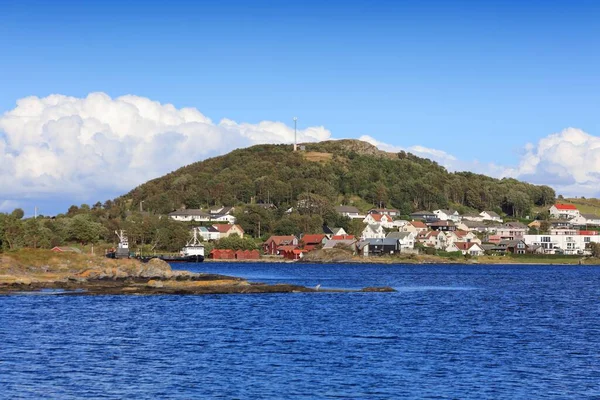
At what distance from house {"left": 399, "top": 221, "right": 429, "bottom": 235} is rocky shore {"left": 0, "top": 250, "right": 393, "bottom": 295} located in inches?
4416

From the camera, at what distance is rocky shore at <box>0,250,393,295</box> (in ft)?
224

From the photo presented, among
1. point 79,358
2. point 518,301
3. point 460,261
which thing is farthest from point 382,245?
point 79,358

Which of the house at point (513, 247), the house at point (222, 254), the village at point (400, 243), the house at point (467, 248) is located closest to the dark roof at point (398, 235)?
the village at point (400, 243)

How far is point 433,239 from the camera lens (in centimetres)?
18225

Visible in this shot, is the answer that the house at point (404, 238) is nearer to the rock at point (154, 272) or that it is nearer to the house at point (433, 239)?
the house at point (433, 239)

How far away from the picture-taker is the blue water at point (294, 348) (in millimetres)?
28562

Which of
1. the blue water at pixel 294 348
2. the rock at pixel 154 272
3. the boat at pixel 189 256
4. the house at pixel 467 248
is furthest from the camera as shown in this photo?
the house at pixel 467 248

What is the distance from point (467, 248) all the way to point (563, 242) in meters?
24.5

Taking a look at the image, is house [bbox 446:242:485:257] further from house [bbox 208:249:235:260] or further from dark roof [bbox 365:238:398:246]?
house [bbox 208:249:235:260]

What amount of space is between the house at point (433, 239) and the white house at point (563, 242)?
760 inches

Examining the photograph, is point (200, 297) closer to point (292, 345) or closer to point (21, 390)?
point (292, 345)

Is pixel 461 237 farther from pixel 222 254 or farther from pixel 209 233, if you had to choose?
pixel 209 233

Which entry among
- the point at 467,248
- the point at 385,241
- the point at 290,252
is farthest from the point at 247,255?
the point at 467,248

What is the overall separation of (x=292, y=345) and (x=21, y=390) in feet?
47.7
